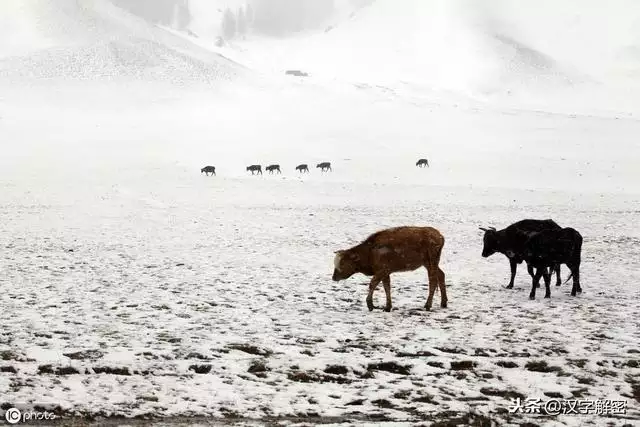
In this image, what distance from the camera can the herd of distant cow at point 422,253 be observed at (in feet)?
34.3

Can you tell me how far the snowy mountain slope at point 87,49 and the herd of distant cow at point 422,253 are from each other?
93804 mm

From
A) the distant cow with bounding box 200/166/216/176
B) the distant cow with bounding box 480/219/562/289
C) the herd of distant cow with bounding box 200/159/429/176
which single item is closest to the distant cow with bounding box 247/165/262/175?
the herd of distant cow with bounding box 200/159/429/176

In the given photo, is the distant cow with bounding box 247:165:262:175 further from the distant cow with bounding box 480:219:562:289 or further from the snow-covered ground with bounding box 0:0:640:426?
the distant cow with bounding box 480:219:562:289

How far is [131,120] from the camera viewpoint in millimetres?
75438

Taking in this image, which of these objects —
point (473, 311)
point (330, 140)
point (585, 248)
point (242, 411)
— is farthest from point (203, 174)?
point (242, 411)

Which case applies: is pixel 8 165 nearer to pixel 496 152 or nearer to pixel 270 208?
pixel 270 208

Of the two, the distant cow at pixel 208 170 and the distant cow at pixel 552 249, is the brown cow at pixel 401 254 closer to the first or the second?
the distant cow at pixel 552 249

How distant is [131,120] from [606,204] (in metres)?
60.9
